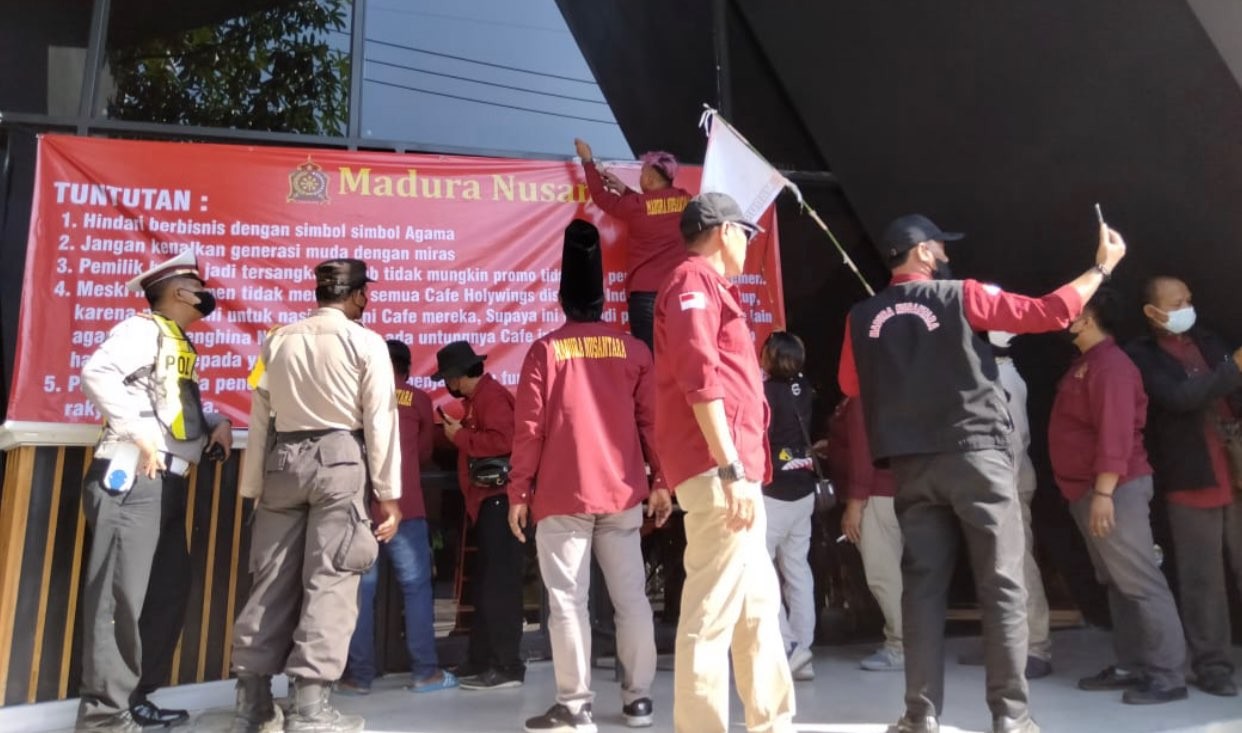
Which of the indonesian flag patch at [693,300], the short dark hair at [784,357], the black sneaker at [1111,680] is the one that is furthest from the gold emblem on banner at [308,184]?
the black sneaker at [1111,680]

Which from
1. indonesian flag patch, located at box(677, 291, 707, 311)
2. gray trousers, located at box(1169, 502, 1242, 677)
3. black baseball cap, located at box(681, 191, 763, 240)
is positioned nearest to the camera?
indonesian flag patch, located at box(677, 291, 707, 311)

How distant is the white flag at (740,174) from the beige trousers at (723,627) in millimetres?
2387

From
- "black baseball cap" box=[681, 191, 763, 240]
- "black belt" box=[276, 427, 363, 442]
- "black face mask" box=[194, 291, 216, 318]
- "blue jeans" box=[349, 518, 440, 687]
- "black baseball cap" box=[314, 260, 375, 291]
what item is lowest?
Answer: "blue jeans" box=[349, 518, 440, 687]

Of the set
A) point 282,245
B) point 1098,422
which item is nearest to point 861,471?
point 1098,422

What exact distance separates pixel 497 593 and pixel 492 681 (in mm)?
419

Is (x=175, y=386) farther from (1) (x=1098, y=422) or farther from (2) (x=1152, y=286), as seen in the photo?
(2) (x=1152, y=286)

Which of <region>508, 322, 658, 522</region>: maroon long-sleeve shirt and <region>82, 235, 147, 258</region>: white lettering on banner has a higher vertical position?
<region>82, 235, 147, 258</region>: white lettering on banner

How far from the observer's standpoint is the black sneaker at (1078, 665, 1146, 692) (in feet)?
13.2

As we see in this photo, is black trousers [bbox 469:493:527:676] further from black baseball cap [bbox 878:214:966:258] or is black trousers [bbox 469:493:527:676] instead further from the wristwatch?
black baseball cap [bbox 878:214:966:258]

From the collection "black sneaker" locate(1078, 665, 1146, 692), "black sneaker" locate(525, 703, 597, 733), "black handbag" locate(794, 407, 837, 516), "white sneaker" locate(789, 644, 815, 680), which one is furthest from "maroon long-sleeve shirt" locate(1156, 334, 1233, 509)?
"black sneaker" locate(525, 703, 597, 733)

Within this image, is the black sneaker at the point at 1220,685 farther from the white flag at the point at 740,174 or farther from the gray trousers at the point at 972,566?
the white flag at the point at 740,174

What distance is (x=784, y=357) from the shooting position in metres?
4.74

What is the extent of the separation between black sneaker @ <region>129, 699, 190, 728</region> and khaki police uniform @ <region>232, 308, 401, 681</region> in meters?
0.58

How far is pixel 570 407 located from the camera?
3627 mm
